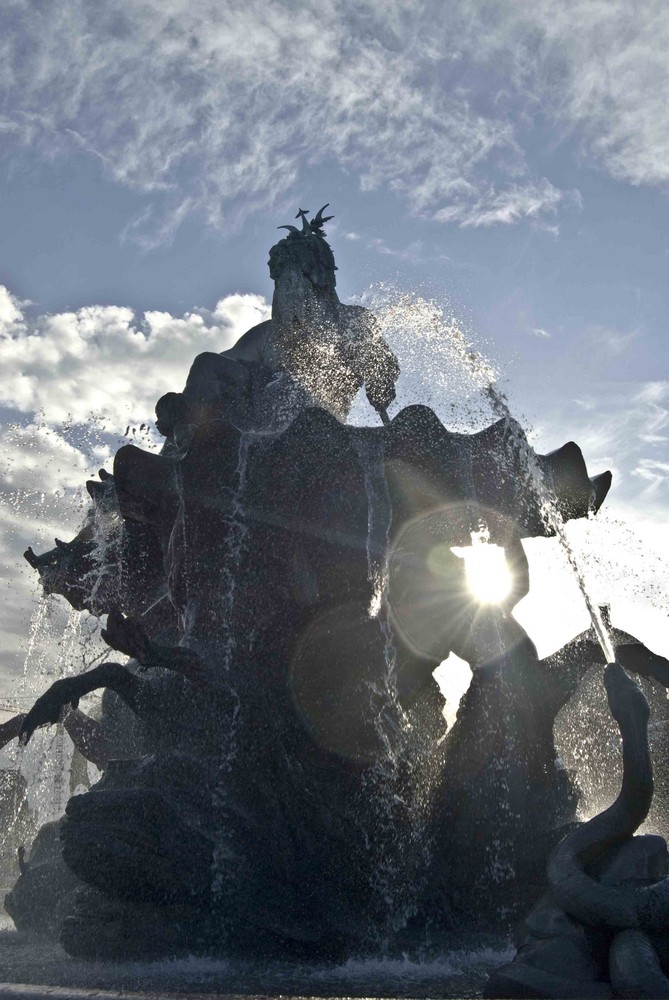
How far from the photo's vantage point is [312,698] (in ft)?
25.6

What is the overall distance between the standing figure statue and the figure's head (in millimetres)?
15

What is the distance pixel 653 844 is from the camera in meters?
4.56

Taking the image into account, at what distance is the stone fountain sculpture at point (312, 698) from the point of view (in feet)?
21.0

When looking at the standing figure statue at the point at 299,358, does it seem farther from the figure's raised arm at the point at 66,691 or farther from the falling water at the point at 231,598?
the figure's raised arm at the point at 66,691

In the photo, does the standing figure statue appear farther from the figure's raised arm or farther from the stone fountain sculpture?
the figure's raised arm

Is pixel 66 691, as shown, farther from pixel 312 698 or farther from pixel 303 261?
pixel 303 261

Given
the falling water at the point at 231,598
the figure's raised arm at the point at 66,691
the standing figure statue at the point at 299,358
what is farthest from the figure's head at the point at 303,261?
the figure's raised arm at the point at 66,691

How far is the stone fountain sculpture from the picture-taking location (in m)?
6.41

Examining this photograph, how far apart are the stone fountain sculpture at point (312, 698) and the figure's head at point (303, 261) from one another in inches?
123

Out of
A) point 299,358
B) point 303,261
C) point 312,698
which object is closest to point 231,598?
point 312,698

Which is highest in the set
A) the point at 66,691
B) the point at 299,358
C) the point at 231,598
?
the point at 299,358

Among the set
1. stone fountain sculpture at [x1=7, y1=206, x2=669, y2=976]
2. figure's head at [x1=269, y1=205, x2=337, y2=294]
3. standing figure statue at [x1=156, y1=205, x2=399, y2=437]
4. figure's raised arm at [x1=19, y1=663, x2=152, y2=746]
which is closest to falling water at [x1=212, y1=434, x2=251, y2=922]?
stone fountain sculpture at [x1=7, y1=206, x2=669, y2=976]

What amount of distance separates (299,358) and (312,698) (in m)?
5.13

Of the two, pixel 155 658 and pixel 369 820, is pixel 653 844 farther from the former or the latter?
pixel 155 658
